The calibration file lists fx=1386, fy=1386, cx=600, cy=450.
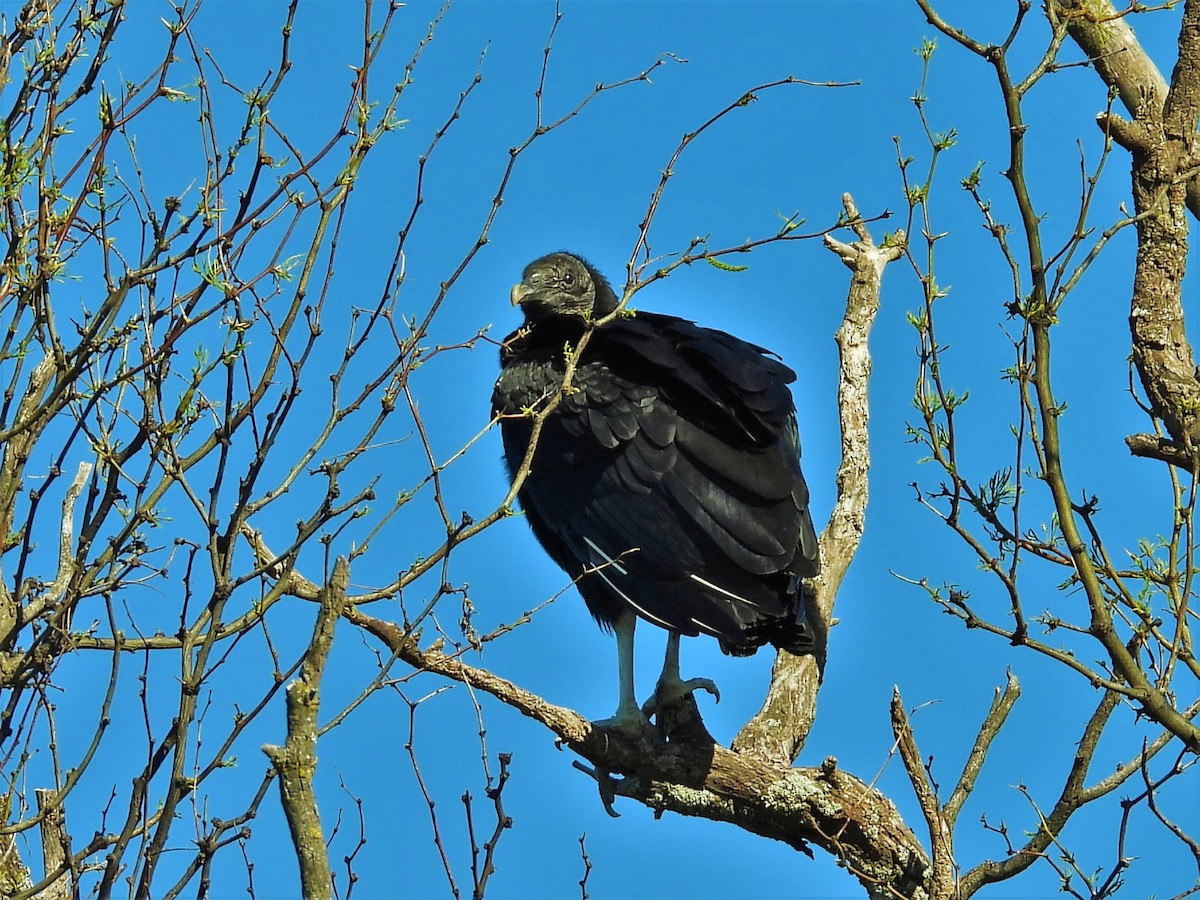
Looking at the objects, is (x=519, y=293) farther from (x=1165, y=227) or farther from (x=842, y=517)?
(x=1165, y=227)

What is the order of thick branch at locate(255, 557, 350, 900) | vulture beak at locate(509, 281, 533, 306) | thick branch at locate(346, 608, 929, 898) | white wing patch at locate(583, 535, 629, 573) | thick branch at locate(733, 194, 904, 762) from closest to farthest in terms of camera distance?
thick branch at locate(255, 557, 350, 900)
thick branch at locate(346, 608, 929, 898)
white wing patch at locate(583, 535, 629, 573)
thick branch at locate(733, 194, 904, 762)
vulture beak at locate(509, 281, 533, 306)

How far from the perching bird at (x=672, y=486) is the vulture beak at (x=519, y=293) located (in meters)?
0.57

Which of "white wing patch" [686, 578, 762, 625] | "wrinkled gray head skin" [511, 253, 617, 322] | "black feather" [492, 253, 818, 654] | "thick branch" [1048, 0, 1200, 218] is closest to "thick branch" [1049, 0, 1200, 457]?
"thick branch" [1048, 0, 1200, 218]

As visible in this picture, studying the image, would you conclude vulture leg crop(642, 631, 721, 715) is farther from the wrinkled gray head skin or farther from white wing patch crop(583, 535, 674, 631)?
the wrinkled gray head skin

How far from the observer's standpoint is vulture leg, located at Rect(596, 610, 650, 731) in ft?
13.6

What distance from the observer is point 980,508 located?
3268 mm

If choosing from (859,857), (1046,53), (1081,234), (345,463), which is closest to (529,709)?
(859,857)

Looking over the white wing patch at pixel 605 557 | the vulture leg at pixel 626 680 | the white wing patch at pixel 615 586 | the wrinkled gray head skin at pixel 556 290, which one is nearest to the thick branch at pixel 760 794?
the vulture leg at pixel 626 680

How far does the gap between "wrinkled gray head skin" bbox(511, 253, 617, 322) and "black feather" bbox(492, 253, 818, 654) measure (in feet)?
2.12

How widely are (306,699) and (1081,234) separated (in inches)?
77.9

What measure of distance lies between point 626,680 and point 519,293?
1.78 metres

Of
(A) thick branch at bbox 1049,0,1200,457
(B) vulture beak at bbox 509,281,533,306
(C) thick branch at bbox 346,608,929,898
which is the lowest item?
(C) thick branch at bbox 346,608,929,898

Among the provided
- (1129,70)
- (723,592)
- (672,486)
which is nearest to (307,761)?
(723,592)

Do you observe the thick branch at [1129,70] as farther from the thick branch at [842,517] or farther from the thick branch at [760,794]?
the thick branch at [760,794]
